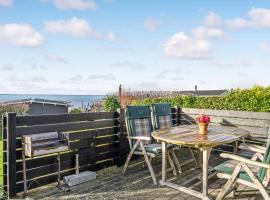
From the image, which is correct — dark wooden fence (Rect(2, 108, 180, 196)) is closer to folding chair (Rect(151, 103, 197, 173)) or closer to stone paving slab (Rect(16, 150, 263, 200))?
stone paving slab (Rect(16, 150, 263, 200))

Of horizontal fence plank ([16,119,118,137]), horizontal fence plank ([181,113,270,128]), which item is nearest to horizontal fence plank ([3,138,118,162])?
horizontal fence plank ([16,119,118,137])

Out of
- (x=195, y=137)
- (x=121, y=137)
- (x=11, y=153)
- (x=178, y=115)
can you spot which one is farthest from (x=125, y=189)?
(x=178, y=115)

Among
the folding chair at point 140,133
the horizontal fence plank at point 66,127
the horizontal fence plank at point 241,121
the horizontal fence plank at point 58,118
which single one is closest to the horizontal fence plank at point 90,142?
the horizontal fence plank at point 66,127

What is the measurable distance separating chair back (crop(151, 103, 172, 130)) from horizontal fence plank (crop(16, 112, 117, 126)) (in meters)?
0.87

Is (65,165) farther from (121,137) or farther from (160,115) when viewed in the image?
(160,115)

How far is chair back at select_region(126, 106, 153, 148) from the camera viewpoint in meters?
5.52

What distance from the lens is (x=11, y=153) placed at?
412cm

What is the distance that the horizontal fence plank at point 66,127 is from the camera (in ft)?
14.2

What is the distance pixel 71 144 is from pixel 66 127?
1.00 feet

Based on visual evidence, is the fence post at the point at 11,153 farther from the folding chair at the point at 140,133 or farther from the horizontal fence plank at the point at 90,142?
the folding chair at the point at 140,133

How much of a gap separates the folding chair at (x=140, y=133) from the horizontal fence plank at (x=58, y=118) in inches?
17.6

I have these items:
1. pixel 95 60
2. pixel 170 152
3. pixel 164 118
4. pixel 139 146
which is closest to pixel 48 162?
pixel 139 146

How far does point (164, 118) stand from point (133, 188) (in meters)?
2.06

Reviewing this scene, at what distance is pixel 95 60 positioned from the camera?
45.9 ft
